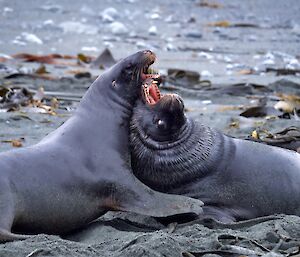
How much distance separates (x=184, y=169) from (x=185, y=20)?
11.8 m

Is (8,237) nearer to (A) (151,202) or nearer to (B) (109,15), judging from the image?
(A) (151,202)

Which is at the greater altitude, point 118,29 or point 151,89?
point 151,89

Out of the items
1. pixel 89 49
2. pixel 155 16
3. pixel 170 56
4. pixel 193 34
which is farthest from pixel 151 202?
pixel 155 16

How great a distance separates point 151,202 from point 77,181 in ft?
1.24

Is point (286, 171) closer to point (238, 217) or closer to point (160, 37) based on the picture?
point (238, 217)

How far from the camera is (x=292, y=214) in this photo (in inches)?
185

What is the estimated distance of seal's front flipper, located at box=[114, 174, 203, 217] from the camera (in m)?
4.41

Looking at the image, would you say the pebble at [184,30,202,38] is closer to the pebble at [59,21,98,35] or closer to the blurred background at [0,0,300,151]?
the blurred background at [0,0,300,151]

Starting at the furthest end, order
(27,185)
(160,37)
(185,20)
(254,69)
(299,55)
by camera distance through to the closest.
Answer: (185,20), (160,37), (299,55), (254,69), (27,185)

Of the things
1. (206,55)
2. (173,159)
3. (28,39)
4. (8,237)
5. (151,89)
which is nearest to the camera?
(8,237)

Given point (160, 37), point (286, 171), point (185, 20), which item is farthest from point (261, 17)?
point (286, 171)

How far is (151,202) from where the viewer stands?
4.45m

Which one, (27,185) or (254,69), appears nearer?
(27,185)

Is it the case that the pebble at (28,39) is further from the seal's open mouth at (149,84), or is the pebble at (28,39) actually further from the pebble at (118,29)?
the seal's open mouth at (149,84)
